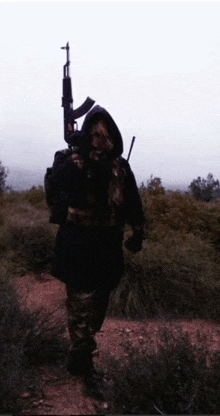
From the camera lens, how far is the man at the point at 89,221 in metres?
3.17

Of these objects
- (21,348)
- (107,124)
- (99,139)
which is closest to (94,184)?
(99,139)

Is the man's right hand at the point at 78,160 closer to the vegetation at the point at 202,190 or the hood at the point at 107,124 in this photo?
the hood at the point at 107,124

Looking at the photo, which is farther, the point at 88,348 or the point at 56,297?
the point at 56,297

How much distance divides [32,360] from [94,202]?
1.36m

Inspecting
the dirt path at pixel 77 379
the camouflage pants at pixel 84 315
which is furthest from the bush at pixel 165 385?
the camouflage pants at pixel 84 315

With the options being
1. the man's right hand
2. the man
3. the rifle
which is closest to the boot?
the man

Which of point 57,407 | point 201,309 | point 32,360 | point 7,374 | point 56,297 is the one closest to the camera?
point 7,374

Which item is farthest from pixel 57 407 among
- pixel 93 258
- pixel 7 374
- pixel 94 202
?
pixel 94 202

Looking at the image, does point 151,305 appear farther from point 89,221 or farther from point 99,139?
point 99,139

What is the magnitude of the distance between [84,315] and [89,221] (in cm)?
64

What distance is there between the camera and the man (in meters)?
3.17

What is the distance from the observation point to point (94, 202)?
10.4 feet

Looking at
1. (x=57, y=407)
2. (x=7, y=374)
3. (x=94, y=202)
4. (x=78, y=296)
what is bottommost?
(x=57, y=407)

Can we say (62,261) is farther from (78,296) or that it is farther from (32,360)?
(32,360)
